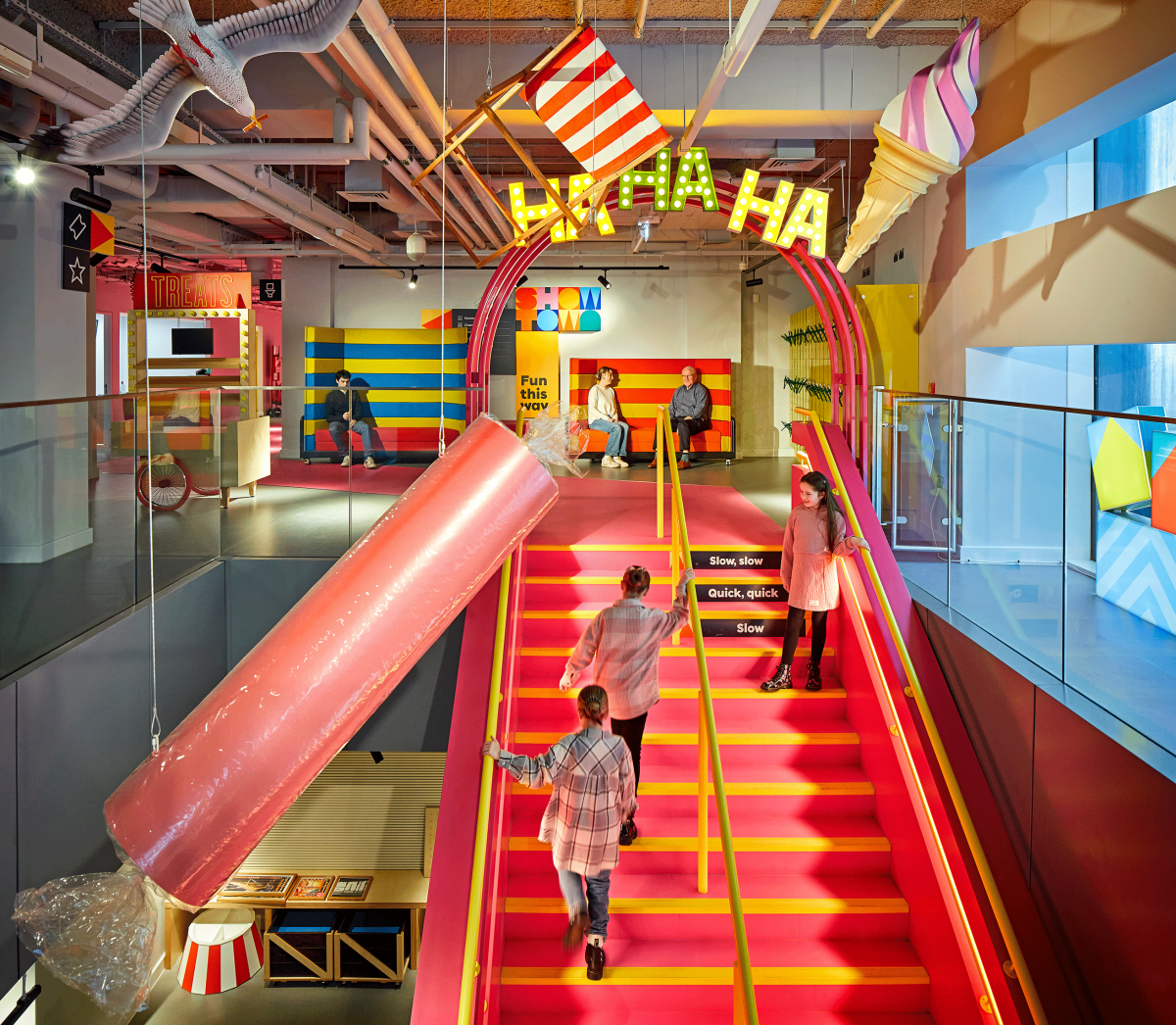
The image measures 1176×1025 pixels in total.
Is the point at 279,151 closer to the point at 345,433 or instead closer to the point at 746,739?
the point at 345,433

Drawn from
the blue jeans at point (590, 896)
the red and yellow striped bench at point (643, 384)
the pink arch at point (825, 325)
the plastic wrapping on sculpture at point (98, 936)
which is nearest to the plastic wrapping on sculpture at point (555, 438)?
the plastic wrapping on sculpture at point (98, 936)

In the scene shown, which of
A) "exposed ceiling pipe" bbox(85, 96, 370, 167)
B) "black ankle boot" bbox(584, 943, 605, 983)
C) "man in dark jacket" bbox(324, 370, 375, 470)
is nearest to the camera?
"black ankle boot" bbox(584, 943, 605, 983)

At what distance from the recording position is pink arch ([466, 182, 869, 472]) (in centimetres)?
730

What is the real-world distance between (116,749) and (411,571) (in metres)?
4.02

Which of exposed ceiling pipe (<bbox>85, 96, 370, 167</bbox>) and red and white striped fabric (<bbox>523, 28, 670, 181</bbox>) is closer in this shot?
red and white striped fabric (<bbox>523, 28, 670, 181</bbox>)

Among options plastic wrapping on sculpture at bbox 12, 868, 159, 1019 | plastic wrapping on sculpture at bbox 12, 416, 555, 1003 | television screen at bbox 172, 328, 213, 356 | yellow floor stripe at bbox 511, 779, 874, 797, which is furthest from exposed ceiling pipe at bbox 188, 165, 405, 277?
television screen at bbox 172, 328, 213, 356

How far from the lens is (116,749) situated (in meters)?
5.01

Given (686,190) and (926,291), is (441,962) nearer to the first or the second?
(686,190)

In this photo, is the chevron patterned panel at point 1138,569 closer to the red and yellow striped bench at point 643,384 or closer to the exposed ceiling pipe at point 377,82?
the exposed ceiling pipe at point 377,82

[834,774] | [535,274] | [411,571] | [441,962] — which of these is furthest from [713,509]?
[535,274]

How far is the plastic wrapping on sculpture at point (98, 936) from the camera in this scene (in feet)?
6.14

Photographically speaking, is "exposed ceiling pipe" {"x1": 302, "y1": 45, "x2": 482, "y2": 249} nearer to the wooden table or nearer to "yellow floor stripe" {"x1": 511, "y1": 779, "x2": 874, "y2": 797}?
"yellow floor stripe" {"x1": 511, "y1": 779, "x2": 874, "y2": 797}

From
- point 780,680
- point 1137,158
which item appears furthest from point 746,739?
point 1137,158

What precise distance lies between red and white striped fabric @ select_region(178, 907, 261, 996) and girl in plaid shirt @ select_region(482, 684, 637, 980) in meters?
6.17
